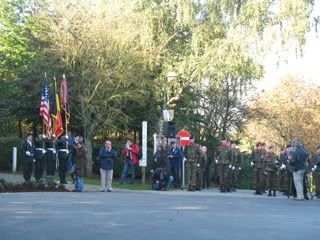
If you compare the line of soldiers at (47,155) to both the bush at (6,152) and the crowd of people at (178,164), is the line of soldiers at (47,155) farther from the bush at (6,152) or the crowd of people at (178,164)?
the bush at (6,152)

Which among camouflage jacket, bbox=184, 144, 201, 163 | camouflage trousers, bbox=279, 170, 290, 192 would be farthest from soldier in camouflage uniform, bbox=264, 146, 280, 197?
camouflage jacket, bbox=184, 144, 201, 163

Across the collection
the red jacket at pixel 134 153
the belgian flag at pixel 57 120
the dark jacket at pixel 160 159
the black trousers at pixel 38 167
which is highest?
the belgian flag at pixel 57 120

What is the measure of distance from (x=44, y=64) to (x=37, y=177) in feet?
38.1

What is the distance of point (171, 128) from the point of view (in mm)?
25578

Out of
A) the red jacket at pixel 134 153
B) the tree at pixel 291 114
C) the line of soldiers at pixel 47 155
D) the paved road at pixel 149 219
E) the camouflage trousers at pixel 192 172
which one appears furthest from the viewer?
the tree at pixel 291 114

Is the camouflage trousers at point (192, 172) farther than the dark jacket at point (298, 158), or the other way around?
the camouflage trousers at point (192, 172)

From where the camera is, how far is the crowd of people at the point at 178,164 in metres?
22.7

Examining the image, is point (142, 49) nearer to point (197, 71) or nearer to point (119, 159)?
point (197, 71)

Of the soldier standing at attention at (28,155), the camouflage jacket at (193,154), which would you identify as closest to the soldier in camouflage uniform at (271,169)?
the camouflage jacket at (193,154)

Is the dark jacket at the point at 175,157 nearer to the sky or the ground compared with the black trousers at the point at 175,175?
nearer to the sky

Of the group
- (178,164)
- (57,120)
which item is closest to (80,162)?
(178,164)

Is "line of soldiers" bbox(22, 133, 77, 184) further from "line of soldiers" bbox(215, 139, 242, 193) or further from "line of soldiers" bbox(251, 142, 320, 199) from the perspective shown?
"line of soldiers" bbox(251, 142, 320, 199)

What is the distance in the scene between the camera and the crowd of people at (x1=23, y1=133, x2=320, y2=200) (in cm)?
2266

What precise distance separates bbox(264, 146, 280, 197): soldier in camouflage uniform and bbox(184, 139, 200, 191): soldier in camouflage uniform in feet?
9.33
